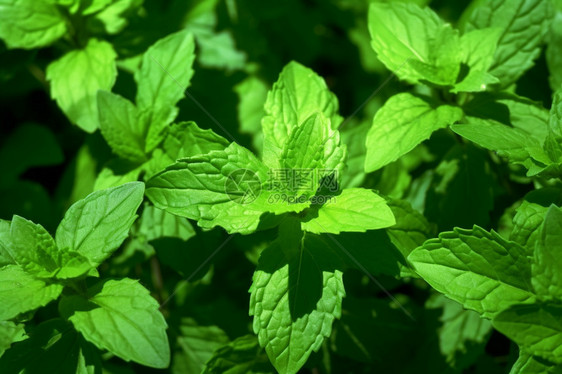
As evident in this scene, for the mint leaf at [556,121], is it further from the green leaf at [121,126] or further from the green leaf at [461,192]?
the green leaf at [121,126]

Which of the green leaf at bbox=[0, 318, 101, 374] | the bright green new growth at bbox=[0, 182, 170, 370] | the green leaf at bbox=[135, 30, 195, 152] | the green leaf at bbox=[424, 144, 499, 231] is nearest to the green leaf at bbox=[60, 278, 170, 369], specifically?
the bright green new growth at bbox=[0, 182, 170, 370]

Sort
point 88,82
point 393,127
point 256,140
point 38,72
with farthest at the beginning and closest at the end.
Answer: point 38,72, point 256,140, point 88,82, point 393,127

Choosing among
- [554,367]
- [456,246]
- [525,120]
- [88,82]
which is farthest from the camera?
[88,82]

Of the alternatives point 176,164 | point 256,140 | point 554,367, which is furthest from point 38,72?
point 554,367

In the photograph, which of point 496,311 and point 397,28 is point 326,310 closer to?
point 496,311

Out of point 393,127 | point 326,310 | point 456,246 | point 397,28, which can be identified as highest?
point 397,28

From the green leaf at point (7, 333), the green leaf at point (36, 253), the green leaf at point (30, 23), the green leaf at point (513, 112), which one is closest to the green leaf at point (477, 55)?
the green leaf at point (513, 112)

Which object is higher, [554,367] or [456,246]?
[456,246]
